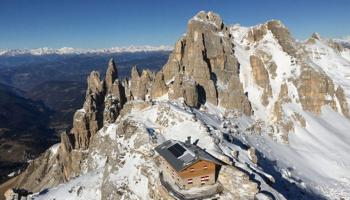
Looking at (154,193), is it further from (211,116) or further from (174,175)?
(211,116)

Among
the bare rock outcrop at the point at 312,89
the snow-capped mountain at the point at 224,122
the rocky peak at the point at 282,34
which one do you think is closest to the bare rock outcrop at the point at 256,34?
the snow-capped mountain at the point at 224,122

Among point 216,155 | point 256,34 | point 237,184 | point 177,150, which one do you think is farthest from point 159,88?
point 237,184

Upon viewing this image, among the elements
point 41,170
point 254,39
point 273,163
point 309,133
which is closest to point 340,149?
point 309,133

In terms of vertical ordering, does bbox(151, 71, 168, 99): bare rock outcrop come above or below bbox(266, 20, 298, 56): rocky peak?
below

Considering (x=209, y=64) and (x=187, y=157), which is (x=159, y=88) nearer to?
(x=209, y=64)

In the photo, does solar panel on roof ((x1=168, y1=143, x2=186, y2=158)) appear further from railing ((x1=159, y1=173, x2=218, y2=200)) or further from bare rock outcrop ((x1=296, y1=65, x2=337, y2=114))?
bare rock outcrop ((x1=296, y1=65, x2=337, y2=114))

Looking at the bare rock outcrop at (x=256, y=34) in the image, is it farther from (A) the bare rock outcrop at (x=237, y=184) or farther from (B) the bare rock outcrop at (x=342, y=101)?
(A) the bare rock outcrop at (x=237, y=184)

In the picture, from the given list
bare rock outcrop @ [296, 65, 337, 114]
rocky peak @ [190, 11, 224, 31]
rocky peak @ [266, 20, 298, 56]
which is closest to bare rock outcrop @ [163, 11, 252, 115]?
rocky peak @ [190, 11, 224, 31]

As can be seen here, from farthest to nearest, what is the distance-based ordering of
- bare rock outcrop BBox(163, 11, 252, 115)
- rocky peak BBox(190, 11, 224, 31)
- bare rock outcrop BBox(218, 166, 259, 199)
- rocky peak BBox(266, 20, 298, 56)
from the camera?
rocky peak BBox(266, 20, 298, 56) < rocky peak BBox(190, 11, 224, 31) < bare rock outcrop BBox(163, 11, 252, 115) < bare rock outcrop BBox(218, 166, 259, 199)
